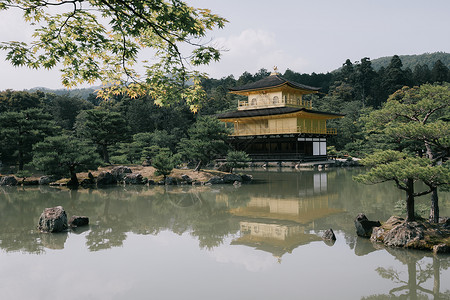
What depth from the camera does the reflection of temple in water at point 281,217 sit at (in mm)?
7637

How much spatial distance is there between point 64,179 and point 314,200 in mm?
13887

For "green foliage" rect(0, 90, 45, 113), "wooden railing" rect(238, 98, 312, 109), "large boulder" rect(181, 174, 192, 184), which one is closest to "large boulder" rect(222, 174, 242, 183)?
"large boulder" rect(181, 174, 192, 184)

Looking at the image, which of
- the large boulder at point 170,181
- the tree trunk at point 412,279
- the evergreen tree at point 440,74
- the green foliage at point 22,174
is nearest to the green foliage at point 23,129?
the green foliage at point 22,174

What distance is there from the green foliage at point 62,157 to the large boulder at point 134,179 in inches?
71.9

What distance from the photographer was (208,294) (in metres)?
5.03

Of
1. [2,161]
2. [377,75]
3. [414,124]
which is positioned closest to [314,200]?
[414,124]

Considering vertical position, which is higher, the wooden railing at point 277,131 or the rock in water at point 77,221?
the wooden railing at point 277,131

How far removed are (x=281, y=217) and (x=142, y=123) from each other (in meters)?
29.4

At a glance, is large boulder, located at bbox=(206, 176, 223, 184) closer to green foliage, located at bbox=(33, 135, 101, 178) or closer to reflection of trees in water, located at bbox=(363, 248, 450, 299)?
green foliage, located at bbox=(33, 135, 101, 178)

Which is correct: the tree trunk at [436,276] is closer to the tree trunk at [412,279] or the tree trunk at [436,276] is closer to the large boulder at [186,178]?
the tree trunk at [412,279]

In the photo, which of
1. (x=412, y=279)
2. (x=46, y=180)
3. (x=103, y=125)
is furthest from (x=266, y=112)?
(x=412, y=279)

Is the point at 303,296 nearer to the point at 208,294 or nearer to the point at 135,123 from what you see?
the point at 208,294

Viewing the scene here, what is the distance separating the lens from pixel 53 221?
8750mm

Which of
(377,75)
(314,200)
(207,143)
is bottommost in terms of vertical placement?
(314,200)
